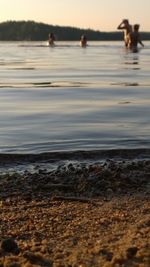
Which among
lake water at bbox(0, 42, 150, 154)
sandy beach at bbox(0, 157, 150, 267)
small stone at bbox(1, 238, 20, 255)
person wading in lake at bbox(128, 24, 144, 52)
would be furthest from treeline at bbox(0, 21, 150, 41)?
small stone at bbox(1, 238, 20, 255)

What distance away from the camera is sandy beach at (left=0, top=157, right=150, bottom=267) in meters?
3.11

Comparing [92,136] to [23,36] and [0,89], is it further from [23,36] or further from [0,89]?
[23,36]

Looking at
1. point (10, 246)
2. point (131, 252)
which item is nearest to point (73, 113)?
point (10, 246)

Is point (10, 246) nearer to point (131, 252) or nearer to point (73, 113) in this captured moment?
point (131, 252)

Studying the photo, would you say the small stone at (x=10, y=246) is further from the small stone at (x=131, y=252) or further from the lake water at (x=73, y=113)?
the lake water at (x=73, y=113)

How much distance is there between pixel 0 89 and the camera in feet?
41.9

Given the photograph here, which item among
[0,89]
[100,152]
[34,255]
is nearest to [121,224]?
[34,255]

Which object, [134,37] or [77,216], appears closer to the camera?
[77,216]

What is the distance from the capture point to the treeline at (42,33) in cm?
8888

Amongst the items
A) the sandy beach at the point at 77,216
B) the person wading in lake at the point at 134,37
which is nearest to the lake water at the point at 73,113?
the sandy beach at the point at 77,216

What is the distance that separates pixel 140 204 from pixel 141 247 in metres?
1.07

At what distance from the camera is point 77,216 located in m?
3.89

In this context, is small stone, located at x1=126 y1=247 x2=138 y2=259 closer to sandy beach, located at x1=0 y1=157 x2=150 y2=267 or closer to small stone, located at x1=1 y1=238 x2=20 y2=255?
sandy beach, located at x1=0 y1=157 x2=150 y2=267

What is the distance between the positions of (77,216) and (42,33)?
87.8 metres
